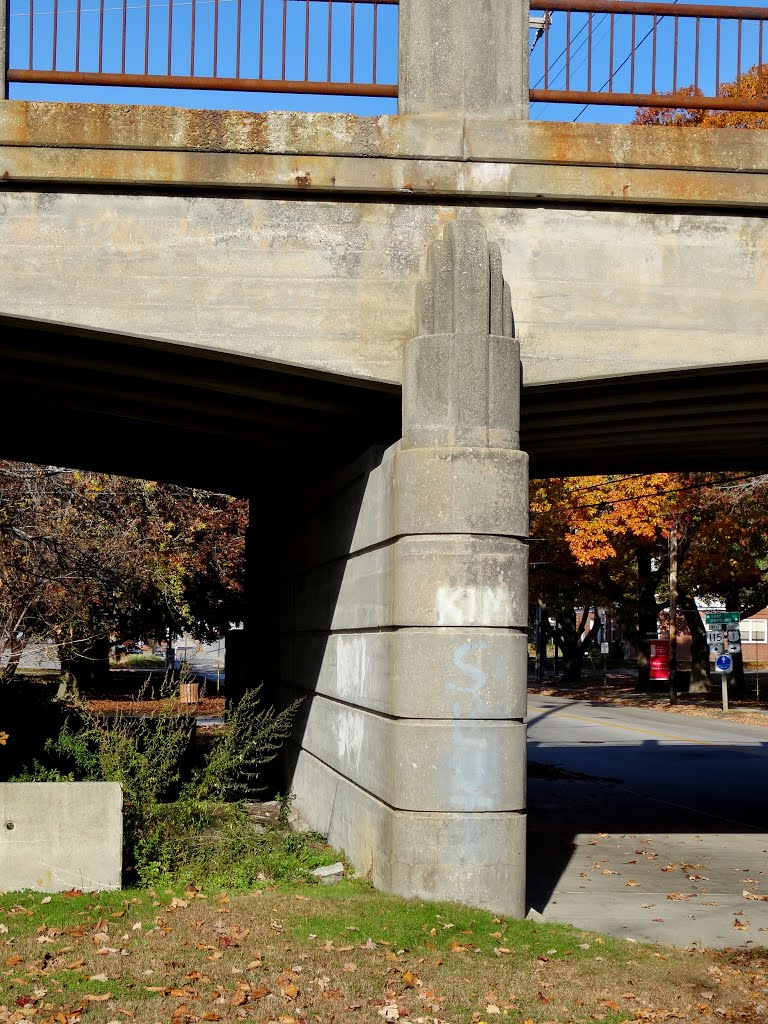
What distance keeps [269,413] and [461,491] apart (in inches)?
135

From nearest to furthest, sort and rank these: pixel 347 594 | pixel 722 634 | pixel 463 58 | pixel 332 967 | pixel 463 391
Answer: pixel 332 967 < pixel 463 391 < pixel 463 58 < pixel 347 594 < pixel 722 634

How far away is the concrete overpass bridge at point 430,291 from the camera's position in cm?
850

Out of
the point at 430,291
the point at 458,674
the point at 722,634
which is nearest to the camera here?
the point at 458,674

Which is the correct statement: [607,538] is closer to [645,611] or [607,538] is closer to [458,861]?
[645,611]

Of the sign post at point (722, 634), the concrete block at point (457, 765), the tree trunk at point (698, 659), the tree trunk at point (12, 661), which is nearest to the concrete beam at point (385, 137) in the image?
the concrete block at point (457, 765)

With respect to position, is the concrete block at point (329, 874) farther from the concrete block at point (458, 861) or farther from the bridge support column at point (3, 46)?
the bridge support column at point (3, 46)

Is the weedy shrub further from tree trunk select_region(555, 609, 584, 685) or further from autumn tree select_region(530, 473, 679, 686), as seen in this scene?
tree trunk select_region(555, 609, 584, 685)

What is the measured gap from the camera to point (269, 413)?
11.4 meters

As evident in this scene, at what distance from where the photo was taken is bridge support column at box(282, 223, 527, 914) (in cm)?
838

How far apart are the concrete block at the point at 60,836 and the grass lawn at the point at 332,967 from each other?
207mm

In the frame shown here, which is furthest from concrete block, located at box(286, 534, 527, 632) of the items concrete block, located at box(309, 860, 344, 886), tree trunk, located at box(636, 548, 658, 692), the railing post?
tree trunk, located at box(636, 548, 658, 692)

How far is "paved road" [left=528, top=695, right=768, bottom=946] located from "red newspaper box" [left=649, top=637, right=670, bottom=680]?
2020 cm

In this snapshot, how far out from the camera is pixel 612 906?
9.22 metres

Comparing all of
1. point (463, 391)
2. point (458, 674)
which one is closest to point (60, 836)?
point (458, 674)
